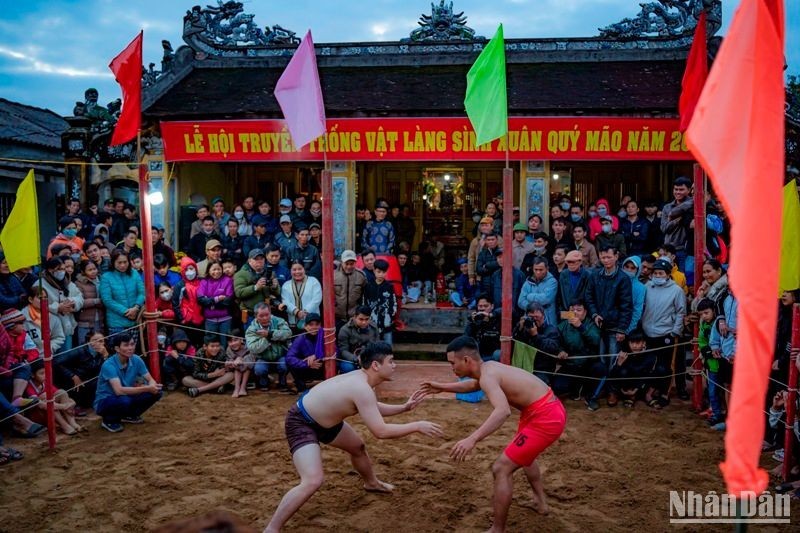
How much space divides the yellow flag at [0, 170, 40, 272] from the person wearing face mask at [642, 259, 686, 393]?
24.1ft

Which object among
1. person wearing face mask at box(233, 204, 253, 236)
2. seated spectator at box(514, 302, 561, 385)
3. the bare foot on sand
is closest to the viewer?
the bare foot on sand

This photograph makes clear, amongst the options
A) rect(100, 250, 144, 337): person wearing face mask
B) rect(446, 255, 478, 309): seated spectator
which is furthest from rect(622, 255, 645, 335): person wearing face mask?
rect(100, 250, 144, 337): person wearing face mask

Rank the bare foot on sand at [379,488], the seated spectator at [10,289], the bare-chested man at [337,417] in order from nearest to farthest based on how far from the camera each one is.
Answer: the bare-chested man at [337,417]
the bare foot on sand at [379,488]
the seated spectator at [10,289]

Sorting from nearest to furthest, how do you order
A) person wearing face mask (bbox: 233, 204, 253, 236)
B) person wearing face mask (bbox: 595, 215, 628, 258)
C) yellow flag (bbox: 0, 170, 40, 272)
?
yellow flag (bbox: 0, 170, 40, 272) → person wearing face mask (bbox: 595, 215, 628, 258) → person wearing face mask (bbox: 233, 204, 253, 236)

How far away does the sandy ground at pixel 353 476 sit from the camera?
17.7ft

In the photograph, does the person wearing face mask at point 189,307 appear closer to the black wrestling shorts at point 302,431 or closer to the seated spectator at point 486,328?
the seated spectator at point 486,328

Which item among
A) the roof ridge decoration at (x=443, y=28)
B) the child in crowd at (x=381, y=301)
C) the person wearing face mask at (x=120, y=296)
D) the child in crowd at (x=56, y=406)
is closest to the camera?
the child in crowd at (x=56, y=406)

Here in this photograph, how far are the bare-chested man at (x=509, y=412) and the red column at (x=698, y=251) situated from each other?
3.70 metres

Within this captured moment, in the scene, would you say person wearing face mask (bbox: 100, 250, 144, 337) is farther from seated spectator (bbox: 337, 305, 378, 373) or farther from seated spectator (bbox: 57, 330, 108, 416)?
seated spectator (bbox: 337, 305, 378, 373)

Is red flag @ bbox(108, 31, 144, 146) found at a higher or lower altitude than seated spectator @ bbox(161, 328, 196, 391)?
higher

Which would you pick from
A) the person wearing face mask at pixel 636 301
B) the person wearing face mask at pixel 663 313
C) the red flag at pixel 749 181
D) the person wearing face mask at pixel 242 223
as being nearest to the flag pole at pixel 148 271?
the person wearing face mask at pixel 242 223

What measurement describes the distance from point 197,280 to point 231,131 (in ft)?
12.7

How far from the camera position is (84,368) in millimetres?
8438

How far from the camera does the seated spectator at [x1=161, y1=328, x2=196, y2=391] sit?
9281 mm
